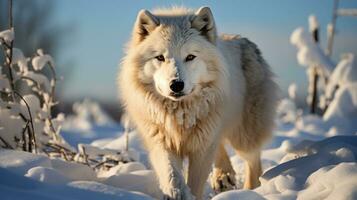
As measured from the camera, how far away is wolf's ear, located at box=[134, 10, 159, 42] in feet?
14.7

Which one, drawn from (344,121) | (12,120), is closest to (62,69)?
(344,121)

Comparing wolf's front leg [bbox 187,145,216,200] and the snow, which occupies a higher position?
the snow

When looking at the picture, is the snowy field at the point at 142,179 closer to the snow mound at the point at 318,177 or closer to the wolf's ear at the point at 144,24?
the snow mound at the point at 318,177

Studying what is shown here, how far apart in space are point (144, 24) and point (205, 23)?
1.88 feet

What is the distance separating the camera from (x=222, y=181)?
5.79 metres

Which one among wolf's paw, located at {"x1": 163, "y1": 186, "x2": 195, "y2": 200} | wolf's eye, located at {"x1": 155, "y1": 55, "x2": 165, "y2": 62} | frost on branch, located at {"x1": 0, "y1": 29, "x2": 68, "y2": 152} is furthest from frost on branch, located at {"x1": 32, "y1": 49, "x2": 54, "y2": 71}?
wolf's paw, located at {"x1": 163, "y1": 186, "x2": 195, "y2": 200}

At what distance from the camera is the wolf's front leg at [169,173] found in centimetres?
383

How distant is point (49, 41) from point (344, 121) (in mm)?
13083

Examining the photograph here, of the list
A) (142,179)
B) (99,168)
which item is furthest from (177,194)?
(99,168)

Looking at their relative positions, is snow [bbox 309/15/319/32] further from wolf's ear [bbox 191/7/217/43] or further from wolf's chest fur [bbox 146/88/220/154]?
wolf's chest fur [bbox 146/88/220/154]

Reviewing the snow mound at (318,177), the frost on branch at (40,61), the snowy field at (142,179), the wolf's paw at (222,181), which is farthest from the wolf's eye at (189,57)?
the wolf's paw at (222,181)

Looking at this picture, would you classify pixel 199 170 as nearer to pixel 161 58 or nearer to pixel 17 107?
pixel 161 58

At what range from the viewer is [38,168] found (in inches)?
136

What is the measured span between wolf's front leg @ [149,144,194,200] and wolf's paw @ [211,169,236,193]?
4.55 feet
